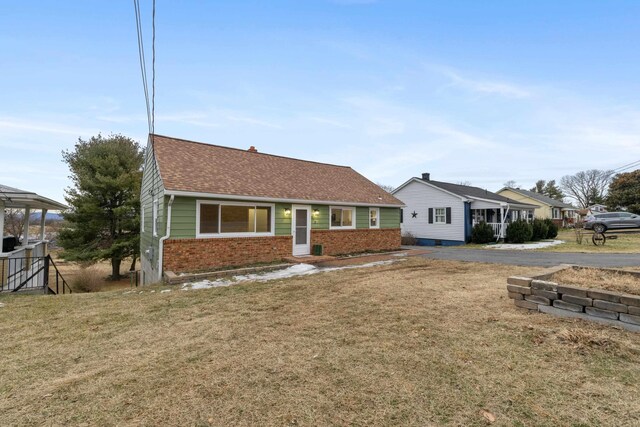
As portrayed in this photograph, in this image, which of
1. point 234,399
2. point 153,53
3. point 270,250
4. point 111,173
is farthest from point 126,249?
point 234,399

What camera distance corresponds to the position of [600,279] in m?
4.82

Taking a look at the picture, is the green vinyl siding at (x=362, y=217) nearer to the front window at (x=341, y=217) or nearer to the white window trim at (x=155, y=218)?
the front window at (x=341, y=217)

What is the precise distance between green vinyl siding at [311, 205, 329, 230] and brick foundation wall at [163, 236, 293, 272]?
1.50 metres

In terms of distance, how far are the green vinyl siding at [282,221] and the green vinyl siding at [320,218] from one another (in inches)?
48.3

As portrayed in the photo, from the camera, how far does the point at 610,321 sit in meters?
3.93

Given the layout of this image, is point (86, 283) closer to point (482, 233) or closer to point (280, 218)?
point (280, 218)

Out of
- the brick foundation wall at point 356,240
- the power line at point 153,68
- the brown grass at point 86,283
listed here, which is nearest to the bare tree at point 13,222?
the brown grass at point 86,283

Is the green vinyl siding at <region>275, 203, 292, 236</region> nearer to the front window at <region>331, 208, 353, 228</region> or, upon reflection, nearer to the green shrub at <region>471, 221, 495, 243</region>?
the front window at <region>331, 208, 353, 228</region>

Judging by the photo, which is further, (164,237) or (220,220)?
(220,220)

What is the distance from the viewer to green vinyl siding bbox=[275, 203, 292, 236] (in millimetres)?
11242

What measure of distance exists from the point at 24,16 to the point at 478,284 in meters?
14.9

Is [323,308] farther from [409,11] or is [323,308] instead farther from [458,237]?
[458,237]

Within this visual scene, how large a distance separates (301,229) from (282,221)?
3.56ft

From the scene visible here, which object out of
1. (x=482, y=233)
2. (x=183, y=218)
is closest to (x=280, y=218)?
(x=183, y=218)
